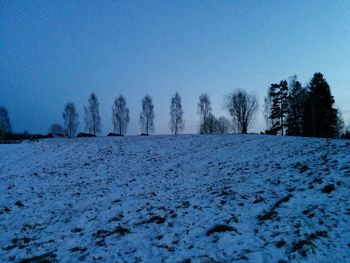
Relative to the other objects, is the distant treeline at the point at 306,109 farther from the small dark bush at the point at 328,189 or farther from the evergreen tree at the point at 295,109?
the small dark bush at the point at 328,189

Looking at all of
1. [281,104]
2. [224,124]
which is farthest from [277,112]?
[224,124]

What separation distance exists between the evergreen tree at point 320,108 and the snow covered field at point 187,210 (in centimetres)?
3084

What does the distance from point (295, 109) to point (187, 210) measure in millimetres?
51754

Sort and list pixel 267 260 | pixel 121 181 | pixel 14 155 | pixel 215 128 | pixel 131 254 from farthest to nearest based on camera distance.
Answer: pixel 215 128, pixel 14 155, pixel 121 181, pixel 131 254, pixel 267 260

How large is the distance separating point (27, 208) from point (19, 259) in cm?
520

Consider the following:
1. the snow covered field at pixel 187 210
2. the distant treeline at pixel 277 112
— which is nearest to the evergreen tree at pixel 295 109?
the distant treeline at pixel 277 112

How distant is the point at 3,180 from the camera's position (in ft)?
55.4

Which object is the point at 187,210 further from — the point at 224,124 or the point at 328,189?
the point at 224,124

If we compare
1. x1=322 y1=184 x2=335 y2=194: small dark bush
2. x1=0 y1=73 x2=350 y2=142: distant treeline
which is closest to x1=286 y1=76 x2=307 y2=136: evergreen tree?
x1=0 y1=73 x2=350 y2=142: distant treeline

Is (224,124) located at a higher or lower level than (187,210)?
higher

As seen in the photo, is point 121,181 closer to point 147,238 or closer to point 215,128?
point 147,238

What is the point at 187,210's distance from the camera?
1002 cm

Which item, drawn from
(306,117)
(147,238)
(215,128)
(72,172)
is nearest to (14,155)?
(72,172)

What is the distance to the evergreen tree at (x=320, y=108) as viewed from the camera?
4453 centimetres
